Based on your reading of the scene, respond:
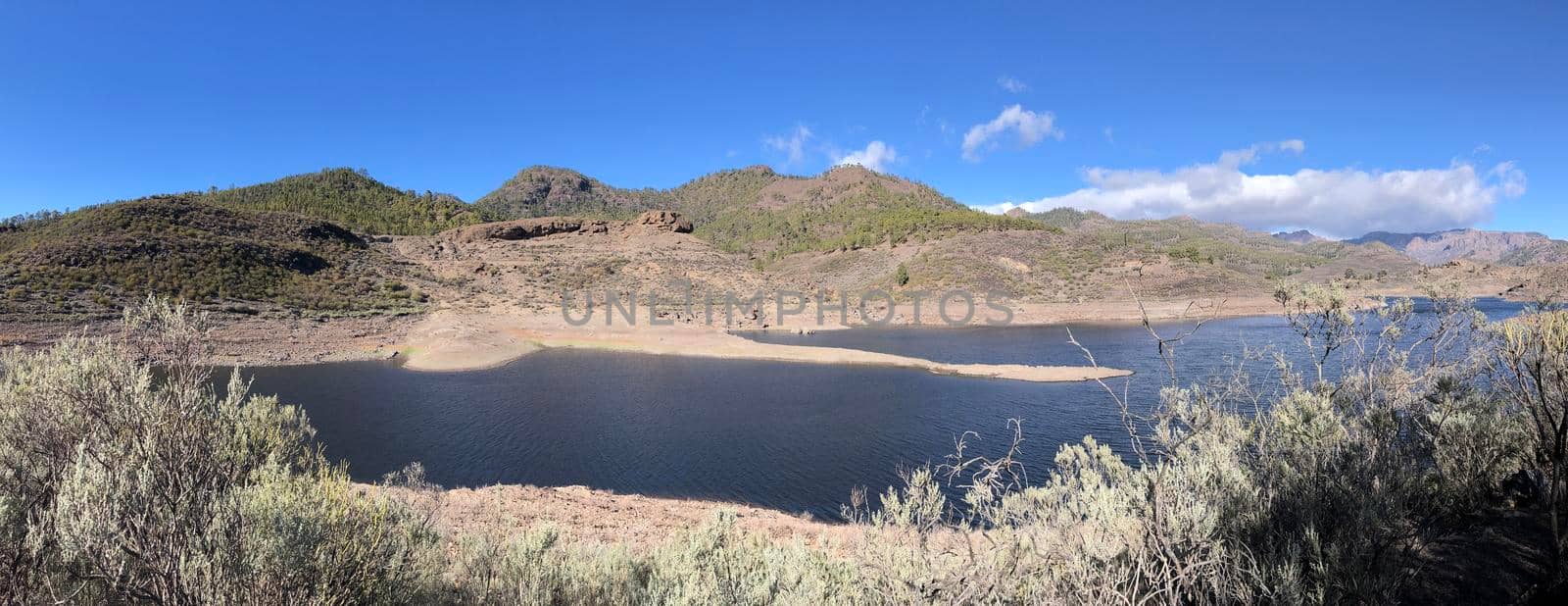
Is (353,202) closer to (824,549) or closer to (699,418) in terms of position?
(699,418)

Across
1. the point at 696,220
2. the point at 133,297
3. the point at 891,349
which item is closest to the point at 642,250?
the point at 891,349

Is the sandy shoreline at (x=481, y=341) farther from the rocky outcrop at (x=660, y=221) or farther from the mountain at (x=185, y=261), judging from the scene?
the rocky outcrop at (x=660, y=221)

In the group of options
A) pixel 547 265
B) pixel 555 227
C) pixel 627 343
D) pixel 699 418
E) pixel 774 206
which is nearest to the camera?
pixel 699 418

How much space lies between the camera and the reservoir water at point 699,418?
17.9 metres

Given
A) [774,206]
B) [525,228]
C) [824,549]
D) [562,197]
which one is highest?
[562,197]

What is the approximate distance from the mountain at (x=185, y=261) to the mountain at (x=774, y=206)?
3799 cm

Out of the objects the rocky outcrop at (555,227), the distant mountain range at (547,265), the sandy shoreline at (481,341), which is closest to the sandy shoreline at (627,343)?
the sandy shoreline at (481,341)

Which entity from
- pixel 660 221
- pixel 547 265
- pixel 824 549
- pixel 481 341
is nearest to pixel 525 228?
pixel 547 265

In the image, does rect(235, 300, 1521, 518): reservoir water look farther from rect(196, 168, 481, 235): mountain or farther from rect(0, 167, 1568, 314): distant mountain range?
rect(196, 168, 481, 235): mountain

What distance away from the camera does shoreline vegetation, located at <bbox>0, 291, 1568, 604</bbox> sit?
4.55m

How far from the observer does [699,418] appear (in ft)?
80.7

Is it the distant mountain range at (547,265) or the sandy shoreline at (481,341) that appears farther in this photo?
the distant mountain range at (547,265)

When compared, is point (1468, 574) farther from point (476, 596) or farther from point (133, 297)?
point (133, 297)

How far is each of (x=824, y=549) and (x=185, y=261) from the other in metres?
53.4
